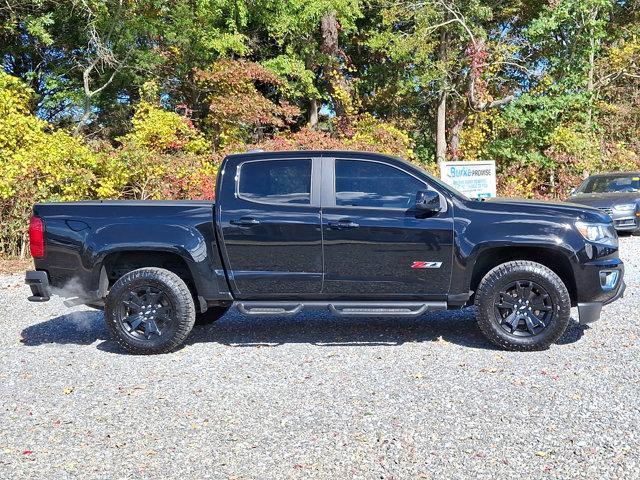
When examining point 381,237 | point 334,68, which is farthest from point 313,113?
point 381,237

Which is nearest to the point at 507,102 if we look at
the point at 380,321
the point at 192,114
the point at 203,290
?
the point at 192,114

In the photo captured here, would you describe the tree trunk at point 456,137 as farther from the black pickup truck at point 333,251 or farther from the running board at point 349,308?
the running board at point 349,308

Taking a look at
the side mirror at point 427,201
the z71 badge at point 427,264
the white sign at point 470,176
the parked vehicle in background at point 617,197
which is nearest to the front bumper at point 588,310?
the z71 badge at point 427,264

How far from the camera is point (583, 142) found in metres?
20.5

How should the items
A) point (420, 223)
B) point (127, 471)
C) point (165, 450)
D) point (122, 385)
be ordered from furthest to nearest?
point (420, 223) < point (122, 385) < point (165, 450) < point (127, 471)

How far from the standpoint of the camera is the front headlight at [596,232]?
5422mm

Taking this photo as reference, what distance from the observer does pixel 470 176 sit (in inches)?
537

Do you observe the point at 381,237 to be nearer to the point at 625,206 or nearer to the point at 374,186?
the point at 374,186

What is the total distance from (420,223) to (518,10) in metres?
20.1

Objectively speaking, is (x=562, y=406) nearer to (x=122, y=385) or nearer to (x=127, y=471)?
(x=127, y=471)

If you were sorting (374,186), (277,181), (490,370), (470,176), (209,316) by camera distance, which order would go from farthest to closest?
(470,176)
(209,316)
(277,181)
(374,186)
(490,370)

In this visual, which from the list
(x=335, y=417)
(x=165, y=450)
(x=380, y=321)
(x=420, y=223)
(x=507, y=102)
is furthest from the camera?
(x=507, y=102)

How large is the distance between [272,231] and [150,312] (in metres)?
1.42

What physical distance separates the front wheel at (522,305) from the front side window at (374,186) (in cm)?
107
